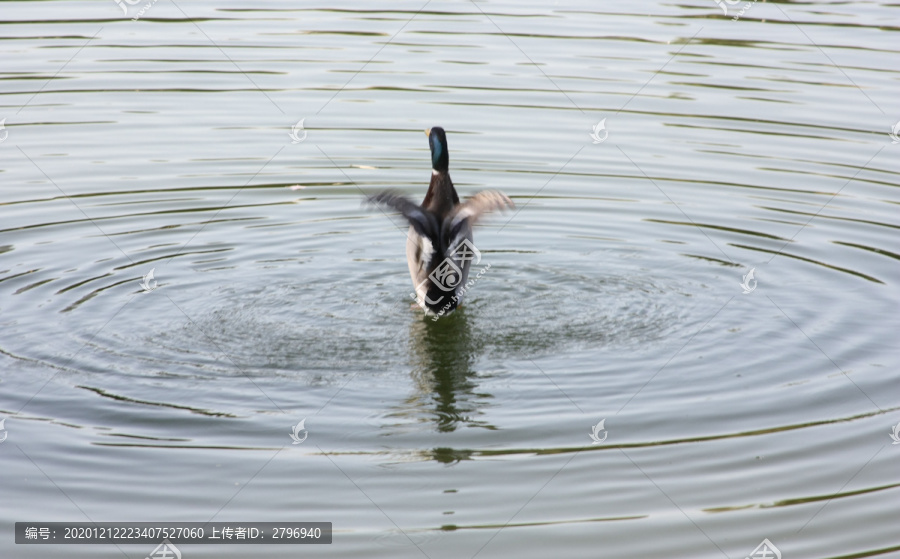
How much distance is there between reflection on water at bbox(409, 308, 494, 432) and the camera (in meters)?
6.10

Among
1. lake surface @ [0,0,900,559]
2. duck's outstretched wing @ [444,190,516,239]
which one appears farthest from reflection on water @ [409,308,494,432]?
duck's outstretched wing @ [444,190,516,239]

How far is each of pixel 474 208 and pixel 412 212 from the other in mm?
437

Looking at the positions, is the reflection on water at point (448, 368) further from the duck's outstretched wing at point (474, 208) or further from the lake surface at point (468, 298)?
the duck's outstretched wing at point (474, 208)

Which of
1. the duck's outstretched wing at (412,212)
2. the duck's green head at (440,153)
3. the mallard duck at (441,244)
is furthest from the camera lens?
the duck's green head at (440,153)

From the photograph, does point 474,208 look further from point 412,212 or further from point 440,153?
point 440,153

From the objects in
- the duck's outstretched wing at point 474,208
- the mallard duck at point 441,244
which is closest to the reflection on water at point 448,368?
the mallard duck at point 441,244

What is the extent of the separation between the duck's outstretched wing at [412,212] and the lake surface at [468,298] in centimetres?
70

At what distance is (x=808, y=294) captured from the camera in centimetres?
788

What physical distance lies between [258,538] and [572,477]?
1.62 meters

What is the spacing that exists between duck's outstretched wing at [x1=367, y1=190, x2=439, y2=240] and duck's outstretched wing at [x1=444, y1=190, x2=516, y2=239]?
0.41ft

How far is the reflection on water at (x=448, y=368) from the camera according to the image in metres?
6.10

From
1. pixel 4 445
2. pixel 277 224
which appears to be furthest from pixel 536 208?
pixel 4 445

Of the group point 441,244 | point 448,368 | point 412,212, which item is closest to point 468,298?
point 441,244

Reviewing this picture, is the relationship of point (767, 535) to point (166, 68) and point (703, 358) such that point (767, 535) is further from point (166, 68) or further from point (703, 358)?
point (166, 68)
